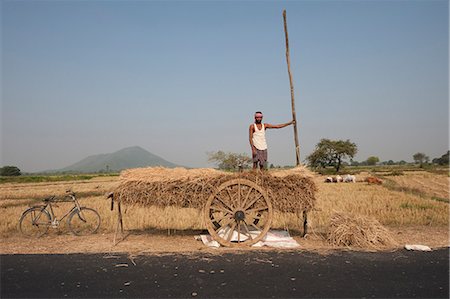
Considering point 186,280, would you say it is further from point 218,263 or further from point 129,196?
point 129,196

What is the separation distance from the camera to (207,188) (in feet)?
26.9

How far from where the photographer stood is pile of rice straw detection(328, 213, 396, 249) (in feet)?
25.7

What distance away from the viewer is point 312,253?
7219 mm

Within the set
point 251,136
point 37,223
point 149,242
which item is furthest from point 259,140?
point 37,223

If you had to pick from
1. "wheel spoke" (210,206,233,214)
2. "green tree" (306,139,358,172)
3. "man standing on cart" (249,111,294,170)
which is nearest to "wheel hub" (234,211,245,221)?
"wheel spoke" (210,206,233,214)

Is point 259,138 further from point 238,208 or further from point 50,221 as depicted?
point 50,221

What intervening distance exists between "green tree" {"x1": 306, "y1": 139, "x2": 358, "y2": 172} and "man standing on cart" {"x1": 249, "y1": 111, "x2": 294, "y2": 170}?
5528cm

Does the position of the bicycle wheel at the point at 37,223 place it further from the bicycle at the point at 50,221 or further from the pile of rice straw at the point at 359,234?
the pile of rice straw at the point at 359,234

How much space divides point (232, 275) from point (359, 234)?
3.94m

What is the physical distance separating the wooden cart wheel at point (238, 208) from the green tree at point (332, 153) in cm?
5628

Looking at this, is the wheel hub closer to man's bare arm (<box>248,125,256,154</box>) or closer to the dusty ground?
the dusty ground

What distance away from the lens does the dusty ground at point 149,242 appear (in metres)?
7.70

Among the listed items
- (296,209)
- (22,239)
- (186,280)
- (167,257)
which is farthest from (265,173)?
(22,239)

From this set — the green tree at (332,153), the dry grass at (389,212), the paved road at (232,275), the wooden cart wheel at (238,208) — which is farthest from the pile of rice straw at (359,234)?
→ the green tree at (332,153)
